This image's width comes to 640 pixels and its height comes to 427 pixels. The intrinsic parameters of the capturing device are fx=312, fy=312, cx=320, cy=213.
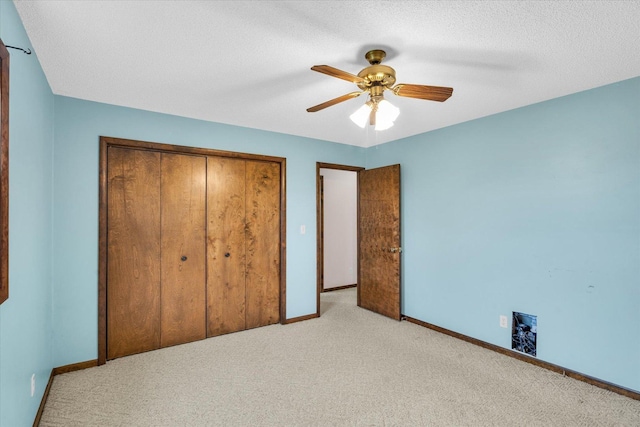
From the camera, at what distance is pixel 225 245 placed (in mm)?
3455

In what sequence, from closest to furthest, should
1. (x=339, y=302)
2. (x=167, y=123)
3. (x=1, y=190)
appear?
(x=1, y=190) → (x=167, y=123) → (x=339, y=302)

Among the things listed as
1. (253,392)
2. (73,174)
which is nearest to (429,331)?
(253,392)

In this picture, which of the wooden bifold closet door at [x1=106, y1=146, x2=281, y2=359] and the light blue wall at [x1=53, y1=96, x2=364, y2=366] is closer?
the light blue wall at [x1=53, y1=96, x2=364, y2=366]

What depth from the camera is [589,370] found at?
2.47 metres

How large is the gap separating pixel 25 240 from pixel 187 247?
148cm

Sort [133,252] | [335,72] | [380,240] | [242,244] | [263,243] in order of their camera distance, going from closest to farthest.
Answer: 1. [335,72]
2. [133,252]
3. [242,244]
4. [263,243]
5. [380,240]

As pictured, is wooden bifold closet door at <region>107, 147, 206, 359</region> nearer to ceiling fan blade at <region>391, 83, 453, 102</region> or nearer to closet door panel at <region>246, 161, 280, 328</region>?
closet door panel at <region>246, 161, 280, 328</region>

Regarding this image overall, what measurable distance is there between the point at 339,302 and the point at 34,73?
4.18 metres

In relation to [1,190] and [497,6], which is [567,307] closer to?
[497,6]

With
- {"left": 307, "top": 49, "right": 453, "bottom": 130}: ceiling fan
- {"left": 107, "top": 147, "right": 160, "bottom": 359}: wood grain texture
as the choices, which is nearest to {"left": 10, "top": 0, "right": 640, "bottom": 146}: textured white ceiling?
{"left": 307, "top": 49, "right": 453, "bottom": 130}: ceiling fan

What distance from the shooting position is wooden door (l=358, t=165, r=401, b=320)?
399 cm

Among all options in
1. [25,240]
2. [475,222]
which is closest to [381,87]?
[475,222]

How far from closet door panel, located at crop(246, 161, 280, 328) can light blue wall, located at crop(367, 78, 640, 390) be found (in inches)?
70.3

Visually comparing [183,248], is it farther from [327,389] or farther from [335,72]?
[335,72]
